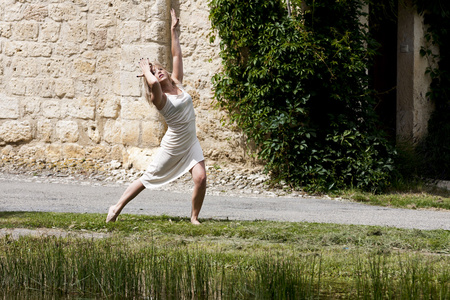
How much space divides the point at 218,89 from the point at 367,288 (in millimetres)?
6736

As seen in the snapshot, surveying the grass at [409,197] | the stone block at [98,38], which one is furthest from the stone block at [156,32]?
the grass at [409,197]

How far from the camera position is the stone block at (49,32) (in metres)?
10.7

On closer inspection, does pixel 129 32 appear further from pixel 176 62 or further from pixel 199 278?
pixel 199 278

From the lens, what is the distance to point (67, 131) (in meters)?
10.7

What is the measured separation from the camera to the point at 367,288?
3365 millimetres

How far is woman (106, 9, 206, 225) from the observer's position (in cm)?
563

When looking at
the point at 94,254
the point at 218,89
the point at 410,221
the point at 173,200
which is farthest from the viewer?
the point at 218,89

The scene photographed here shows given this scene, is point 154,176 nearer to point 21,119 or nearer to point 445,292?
point 445,292

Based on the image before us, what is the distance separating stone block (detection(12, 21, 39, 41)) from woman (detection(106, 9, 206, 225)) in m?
5.81

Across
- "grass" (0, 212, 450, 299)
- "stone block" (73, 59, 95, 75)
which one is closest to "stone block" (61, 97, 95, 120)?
"stone block" (73, 59, 95, 75)

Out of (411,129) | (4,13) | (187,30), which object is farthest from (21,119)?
(411,129)

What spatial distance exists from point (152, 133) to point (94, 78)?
1477mm

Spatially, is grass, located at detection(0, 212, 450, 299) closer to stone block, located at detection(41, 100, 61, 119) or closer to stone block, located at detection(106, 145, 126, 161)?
stone block, located at detection(106, 145, 126, 161)

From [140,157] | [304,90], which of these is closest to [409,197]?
[304,90]
